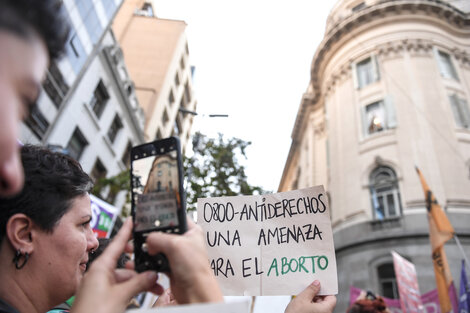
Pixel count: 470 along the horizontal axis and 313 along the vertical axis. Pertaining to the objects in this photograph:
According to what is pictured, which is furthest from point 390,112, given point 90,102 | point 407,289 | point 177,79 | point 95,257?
point 177,79

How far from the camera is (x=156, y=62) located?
2903 centimetres

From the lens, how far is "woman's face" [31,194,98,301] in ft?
4.88

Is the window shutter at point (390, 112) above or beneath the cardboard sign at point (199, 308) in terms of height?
above

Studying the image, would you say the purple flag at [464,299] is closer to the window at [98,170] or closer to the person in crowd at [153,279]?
the person in crowd at [153,279]

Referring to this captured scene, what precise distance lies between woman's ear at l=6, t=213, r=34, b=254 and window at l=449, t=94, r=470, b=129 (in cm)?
1949

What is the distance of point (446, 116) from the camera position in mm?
16859

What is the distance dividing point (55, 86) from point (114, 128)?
6709 millimetres


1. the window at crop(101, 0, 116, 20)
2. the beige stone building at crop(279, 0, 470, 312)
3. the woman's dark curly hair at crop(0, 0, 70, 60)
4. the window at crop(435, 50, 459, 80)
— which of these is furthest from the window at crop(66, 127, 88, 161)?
the window at crop(435, 50, 459, 80)

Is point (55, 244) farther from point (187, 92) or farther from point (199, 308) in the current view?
point (187, 92)

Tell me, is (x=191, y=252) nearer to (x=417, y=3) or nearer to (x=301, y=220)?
(x=301, y=220)

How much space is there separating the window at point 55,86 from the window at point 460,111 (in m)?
18.0

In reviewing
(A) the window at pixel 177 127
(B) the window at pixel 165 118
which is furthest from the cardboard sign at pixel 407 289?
(A) the window at pixel 177 127

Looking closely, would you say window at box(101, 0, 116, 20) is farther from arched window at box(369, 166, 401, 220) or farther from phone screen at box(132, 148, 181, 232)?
phone screen at box(132, 148, 181, 232)

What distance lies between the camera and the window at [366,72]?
1942 centimetres
